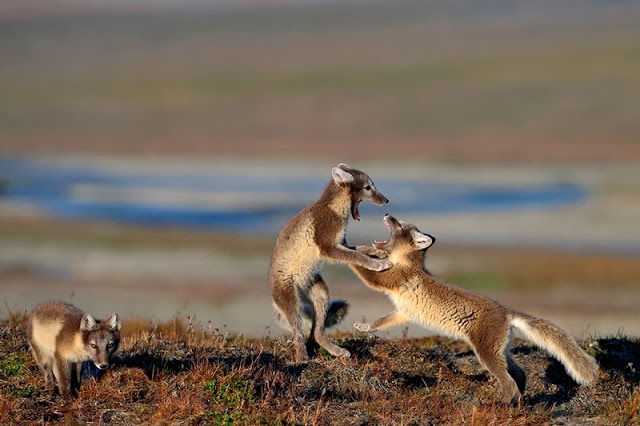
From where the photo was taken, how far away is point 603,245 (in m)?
29.4

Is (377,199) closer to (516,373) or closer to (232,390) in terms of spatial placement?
(516,373)

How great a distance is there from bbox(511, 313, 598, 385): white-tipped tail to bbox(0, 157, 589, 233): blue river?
21354 mm

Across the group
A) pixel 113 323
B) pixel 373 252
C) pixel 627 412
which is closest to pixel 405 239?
pixel 373 252

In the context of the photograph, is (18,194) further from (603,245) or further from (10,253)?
(603,245)

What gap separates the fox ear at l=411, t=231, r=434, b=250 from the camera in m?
11.5

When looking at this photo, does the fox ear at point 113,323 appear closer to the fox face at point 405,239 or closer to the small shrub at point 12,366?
the small shrub at point 12,366

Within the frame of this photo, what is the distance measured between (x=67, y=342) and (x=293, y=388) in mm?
2141

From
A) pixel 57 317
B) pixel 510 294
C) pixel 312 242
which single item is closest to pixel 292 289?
pixel 312 242

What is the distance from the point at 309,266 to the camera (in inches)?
445

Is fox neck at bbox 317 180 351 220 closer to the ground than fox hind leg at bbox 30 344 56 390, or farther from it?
farther from it

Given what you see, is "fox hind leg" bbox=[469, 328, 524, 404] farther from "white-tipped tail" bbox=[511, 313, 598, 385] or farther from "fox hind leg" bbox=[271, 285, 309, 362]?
"fox hind leg" bbox=[271, 285, 309, 362]

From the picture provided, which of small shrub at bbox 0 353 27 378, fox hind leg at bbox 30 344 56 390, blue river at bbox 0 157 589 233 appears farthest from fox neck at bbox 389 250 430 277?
blue river at bbox 0 157 589 233

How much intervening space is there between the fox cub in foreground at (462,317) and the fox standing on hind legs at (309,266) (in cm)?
29

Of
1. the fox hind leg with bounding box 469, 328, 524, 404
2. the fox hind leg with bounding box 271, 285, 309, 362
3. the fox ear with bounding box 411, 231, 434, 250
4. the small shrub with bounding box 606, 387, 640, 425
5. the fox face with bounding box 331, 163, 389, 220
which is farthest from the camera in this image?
the fox face with bounding box 331, 163, 389, 220
